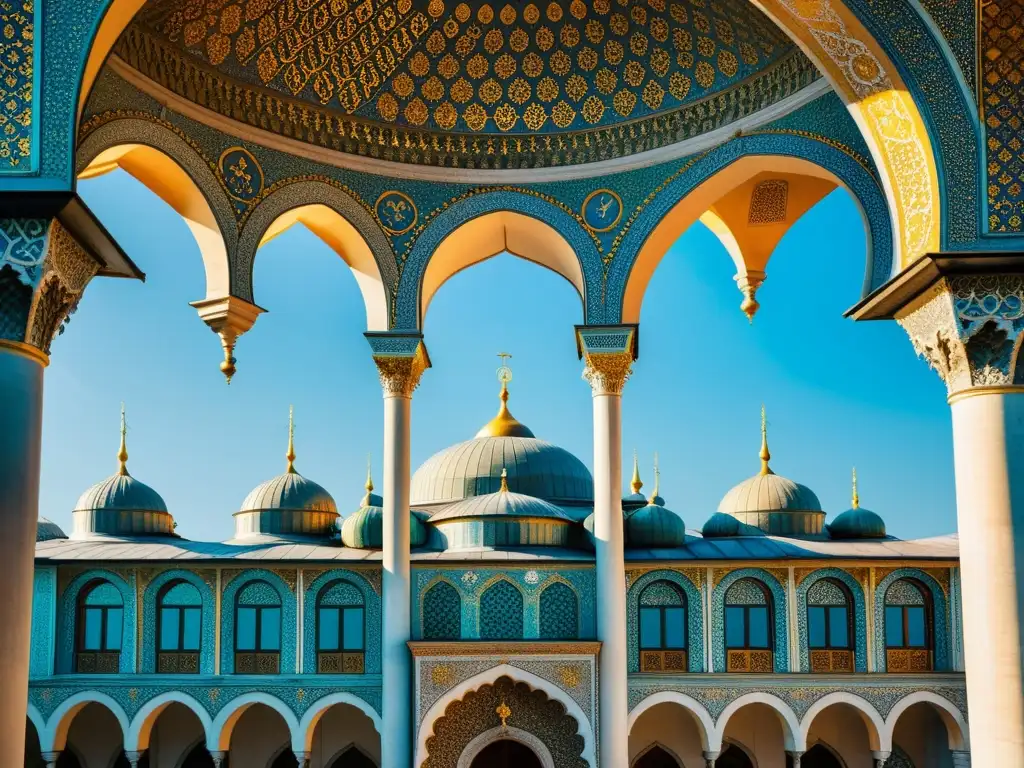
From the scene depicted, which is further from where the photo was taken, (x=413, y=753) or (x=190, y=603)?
(x=190, y=603)

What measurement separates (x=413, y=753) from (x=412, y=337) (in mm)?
5285

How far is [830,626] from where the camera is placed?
64.6ft

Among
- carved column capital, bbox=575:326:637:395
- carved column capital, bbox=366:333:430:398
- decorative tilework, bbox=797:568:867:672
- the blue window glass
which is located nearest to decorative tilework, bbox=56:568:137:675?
the blue window glass

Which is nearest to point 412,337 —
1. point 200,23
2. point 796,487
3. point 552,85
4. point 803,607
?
point 552,85

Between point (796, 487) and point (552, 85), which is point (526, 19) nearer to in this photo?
point (552, 85)

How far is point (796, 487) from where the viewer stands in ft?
82.2

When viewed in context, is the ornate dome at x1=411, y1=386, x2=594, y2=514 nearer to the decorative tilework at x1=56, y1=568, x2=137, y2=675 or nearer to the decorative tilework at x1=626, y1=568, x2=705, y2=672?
the decorative tilework at x1=626, y1=568, x2=705, y2=672

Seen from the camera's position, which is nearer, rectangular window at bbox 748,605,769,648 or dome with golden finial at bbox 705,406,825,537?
rectangular window at bbox 748,605,769,648

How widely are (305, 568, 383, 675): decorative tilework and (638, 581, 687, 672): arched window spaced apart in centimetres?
409

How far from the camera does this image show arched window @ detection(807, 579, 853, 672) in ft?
64.0

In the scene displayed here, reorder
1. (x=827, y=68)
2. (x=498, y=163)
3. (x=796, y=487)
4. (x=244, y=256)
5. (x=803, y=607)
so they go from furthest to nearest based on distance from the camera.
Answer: (x=796, y=487) < (x=803, y=607) < (x=498, y=163) < (x=244, y=256) < (x=827, y=68)

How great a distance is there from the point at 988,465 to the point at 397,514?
29.2ft

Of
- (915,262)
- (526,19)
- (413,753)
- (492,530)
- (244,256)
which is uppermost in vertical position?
(526,19)

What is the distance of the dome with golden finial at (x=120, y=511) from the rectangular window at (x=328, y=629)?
19.0 ft
